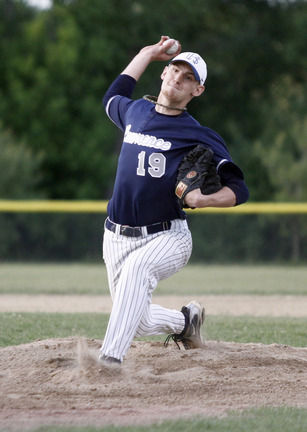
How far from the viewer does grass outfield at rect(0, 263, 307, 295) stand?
10.6 metres

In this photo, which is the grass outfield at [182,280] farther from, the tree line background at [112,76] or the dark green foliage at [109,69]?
the dark green foliage at [109,69]

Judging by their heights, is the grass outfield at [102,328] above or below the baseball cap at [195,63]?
below

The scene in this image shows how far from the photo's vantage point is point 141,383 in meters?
4.16

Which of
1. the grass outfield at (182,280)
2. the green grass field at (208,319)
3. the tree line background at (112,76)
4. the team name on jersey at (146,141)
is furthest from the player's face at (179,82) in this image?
the tree line background at (112,76)

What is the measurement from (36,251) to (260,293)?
299 inches

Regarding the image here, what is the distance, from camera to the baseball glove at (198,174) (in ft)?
13.7

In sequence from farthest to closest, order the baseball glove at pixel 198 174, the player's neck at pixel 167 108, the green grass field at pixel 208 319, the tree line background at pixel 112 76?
the tree line background at pixel 112 76
the player's neck at pixel 167 108
the baseball glove at pixel 198 174
the green grass field at pixel 208 319

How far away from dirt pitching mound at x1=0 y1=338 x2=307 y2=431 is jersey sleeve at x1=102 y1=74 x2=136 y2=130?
137 cm

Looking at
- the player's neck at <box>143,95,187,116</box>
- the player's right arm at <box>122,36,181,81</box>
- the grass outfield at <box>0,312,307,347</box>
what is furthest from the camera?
the grass outfield at <box>0,312,307,347</box>

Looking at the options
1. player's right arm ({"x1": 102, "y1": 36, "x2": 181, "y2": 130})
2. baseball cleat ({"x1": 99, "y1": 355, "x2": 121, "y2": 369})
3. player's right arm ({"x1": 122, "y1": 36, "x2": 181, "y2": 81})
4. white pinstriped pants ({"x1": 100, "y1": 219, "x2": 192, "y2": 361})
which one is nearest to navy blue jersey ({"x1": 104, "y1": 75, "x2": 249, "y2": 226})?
white pinstriped pants ({"x1": 100, "y1": 219, "x2": 192, "y2": 361})

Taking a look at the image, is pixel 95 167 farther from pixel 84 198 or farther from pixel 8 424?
pixel 8 424

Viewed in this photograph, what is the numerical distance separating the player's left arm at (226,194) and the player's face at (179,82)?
1.62 ft

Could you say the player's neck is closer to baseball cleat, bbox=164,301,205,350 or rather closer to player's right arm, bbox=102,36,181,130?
player's right arm, bbox=102,36,181,130

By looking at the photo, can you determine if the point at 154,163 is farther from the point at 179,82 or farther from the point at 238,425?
the point at 238,425
